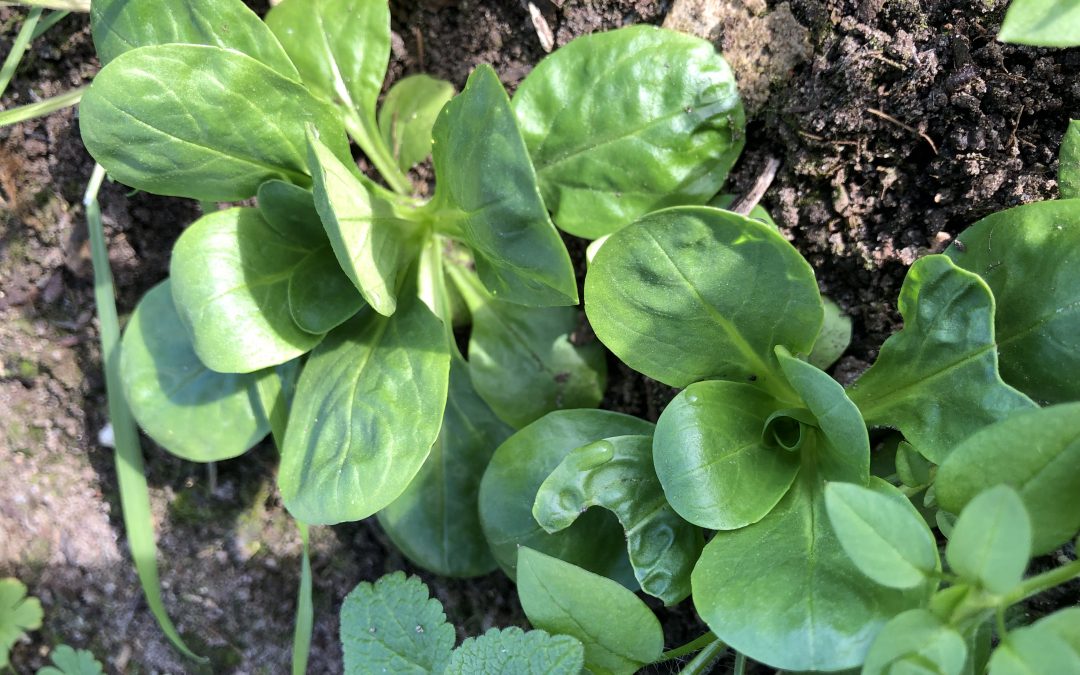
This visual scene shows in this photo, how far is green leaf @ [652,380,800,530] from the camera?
120 cm

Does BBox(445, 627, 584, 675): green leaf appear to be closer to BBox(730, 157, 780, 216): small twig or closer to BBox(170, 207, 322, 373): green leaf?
BBox(170, 207, 322, 373): green leaf

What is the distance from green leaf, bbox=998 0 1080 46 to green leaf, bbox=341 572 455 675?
130 cm

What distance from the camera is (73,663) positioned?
1.88 meters

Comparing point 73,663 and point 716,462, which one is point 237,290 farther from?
point 73,663

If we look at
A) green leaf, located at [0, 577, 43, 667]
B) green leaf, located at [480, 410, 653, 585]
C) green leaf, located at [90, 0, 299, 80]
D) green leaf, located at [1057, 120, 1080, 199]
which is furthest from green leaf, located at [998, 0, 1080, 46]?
green leaf, located at [0, 577, 43, 667]

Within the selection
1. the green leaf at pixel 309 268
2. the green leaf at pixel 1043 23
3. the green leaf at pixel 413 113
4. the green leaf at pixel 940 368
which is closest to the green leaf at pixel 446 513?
the green leaf at pixel 309 268

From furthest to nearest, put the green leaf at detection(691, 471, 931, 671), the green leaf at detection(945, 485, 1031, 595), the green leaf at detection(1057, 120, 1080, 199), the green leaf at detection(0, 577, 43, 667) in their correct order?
the green leaf at detection(0, 577, 43, 667)
the green leaf at detection(1057, 120, 1080, 199)
the green leaf at detection(691, 471, 931, 671)
the green leaf at detection(945, 485, 1031, 595)

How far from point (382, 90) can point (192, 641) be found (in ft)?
4.84

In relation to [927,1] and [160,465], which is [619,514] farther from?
[160,465]

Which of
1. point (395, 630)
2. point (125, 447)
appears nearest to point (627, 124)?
point (395, 630)

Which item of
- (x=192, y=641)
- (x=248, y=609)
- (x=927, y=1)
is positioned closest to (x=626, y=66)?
(x=927, y=1)

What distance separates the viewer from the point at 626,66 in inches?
56.0

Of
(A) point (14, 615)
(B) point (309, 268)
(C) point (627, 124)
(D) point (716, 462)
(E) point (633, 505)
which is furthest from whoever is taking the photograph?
(A) point (14, 615)

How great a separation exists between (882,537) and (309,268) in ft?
3.89
